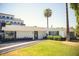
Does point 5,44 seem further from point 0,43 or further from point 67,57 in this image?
point 67,57

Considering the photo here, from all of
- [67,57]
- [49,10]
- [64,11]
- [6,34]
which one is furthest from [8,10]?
[67,57]

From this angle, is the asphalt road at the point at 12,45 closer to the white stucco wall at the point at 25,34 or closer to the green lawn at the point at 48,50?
the green lawn at the point at 48,50

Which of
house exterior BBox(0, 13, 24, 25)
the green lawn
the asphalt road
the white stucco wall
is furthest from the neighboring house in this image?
the green lawn

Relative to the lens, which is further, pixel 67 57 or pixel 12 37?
pixel 12 37

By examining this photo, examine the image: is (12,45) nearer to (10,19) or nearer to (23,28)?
(23,28)

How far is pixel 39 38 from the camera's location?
7465 millimetres

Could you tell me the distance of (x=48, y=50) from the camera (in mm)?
7020

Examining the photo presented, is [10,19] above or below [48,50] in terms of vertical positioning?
above

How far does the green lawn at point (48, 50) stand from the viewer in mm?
6957

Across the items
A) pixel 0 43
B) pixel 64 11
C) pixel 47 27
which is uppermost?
pixel 64 11

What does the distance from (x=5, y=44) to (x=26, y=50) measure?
2.23ft

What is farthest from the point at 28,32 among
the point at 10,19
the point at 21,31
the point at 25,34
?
the point at 10,19

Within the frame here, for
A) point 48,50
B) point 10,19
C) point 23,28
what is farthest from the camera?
point 23,28

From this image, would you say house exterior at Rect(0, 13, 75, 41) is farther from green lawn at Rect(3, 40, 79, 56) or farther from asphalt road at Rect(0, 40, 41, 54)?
green lawn at Rect(3, 40, 79, 56)
